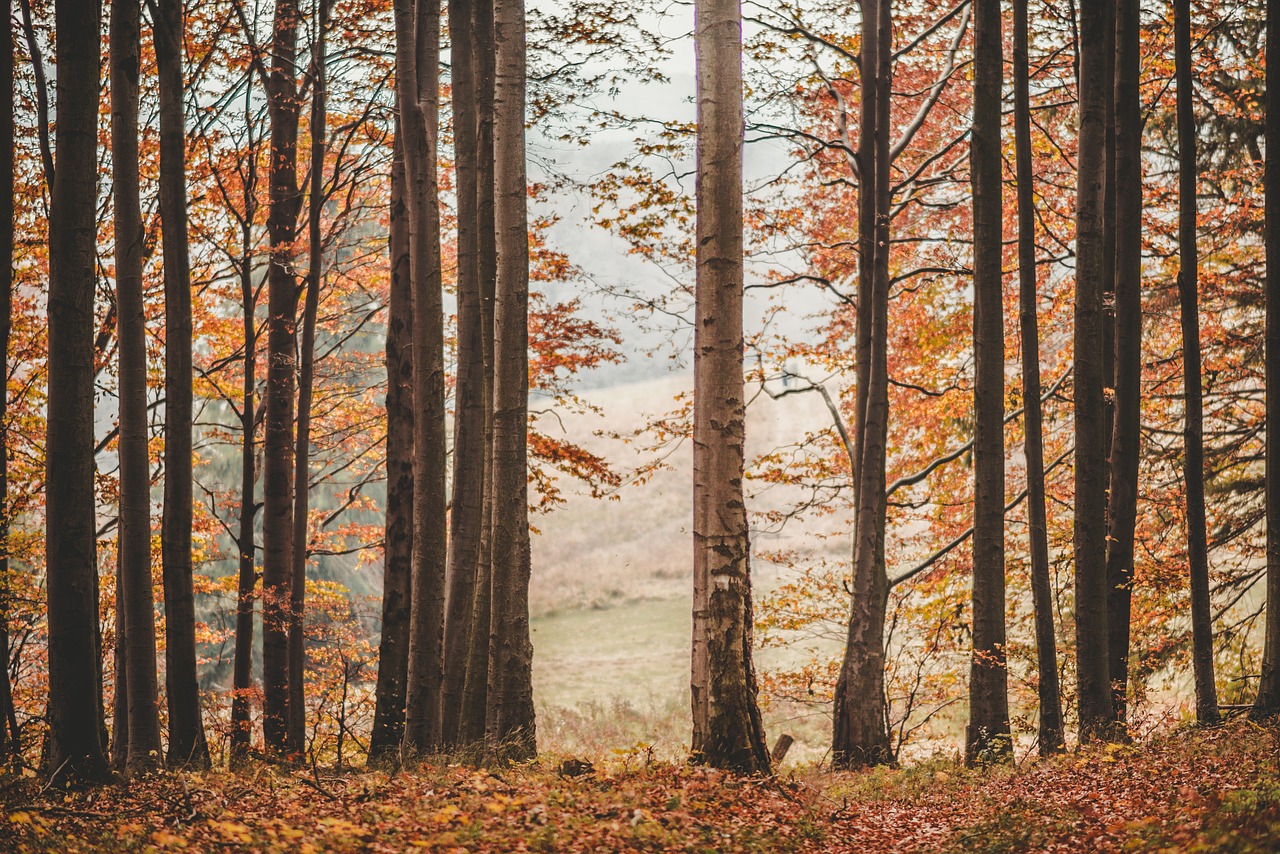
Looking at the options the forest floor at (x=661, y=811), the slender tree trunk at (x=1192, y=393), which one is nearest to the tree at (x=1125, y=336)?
the slender tree trunk at (x=1192, y=393)

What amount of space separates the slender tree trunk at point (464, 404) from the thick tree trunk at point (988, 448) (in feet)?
16.9

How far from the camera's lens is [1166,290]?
518 inches

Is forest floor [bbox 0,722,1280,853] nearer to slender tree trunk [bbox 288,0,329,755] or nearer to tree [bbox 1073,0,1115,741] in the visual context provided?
tree [bbox 1073,0,1115,741]

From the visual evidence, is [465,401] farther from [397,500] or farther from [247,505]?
[247,505]

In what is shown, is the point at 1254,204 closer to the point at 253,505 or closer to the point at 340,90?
the point at 340,90

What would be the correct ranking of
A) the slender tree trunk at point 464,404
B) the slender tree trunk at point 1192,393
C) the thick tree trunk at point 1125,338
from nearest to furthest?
the slender tree trunk at point 1192,393 → the slender tree trunk at point 464,404 → the thick tree trunk at point 1125,338

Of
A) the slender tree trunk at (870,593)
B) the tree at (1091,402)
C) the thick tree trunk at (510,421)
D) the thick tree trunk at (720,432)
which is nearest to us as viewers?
the thick tree trunk at (720,432)

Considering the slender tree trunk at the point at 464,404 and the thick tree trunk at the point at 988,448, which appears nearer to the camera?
the slender tree trunk at the point at 464,404

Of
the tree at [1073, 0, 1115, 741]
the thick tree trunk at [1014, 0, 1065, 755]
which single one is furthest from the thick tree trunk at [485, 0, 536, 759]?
the tree at [1073, 0, 1115, 741]

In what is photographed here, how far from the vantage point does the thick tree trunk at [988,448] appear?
9.72 metres

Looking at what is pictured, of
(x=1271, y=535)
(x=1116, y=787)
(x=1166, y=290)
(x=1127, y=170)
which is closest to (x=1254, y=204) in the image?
(x=1166, y=290)

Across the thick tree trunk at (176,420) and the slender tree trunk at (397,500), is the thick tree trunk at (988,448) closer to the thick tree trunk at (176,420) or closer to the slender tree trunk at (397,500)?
the slender tree trunk at (397,500)

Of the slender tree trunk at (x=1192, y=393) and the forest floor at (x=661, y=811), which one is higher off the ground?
the slender tree trunk at (x=1192, y=393)

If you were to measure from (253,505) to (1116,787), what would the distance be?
1142 centimetres
